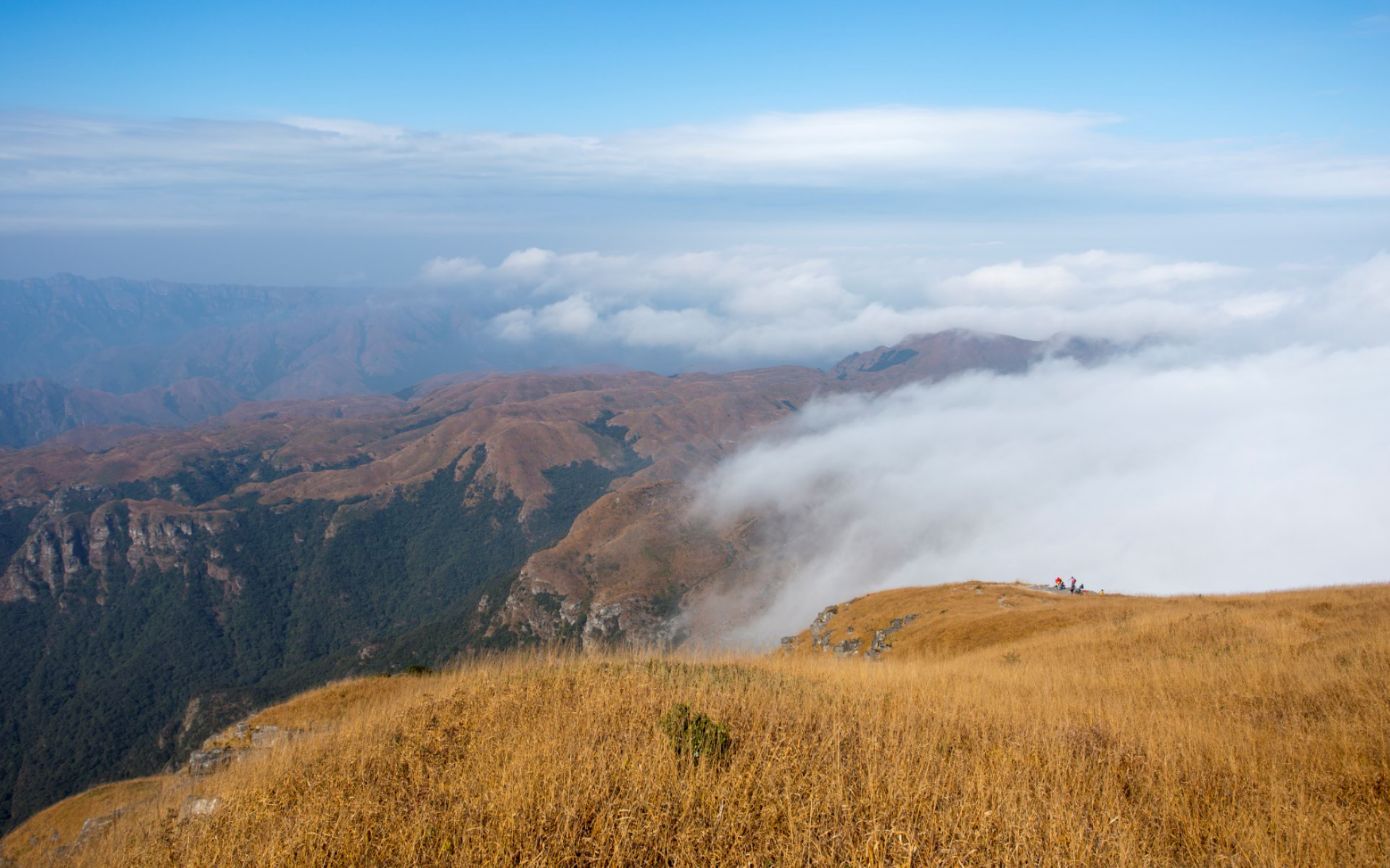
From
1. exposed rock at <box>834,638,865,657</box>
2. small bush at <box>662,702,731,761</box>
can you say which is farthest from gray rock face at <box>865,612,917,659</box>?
small bush at <box>662,702,731,761</box>

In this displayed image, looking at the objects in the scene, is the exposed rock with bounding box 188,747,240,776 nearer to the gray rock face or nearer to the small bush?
the small bush

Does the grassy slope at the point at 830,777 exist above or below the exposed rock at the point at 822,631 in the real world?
above

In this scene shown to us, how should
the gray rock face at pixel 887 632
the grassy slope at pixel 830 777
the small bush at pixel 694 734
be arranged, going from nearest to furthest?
the grassy slope at pixel 830 777
the small bush at pixel 694 734
the gray rock face at pixel 887 632

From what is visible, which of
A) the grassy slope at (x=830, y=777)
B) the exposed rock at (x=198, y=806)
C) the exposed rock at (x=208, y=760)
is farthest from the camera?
the exposed rock at (x=208, y=760)

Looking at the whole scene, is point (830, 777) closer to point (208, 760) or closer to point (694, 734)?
point (694, 734)

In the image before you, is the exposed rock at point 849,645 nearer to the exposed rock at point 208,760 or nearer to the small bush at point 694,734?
the exposed rock at point 208,760

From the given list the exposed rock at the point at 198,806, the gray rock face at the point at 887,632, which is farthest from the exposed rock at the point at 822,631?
the exposed rock at the point at 198,806

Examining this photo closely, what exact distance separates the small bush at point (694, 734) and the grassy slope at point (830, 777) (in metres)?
0.20

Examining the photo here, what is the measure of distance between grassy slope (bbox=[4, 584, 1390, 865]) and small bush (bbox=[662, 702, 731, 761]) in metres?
0.20

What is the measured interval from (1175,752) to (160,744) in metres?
237

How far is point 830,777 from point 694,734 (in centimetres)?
160

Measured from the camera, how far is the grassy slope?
18.6 ft

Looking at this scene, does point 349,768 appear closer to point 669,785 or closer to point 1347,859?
point 669,785

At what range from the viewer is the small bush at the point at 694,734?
7.27 metres
